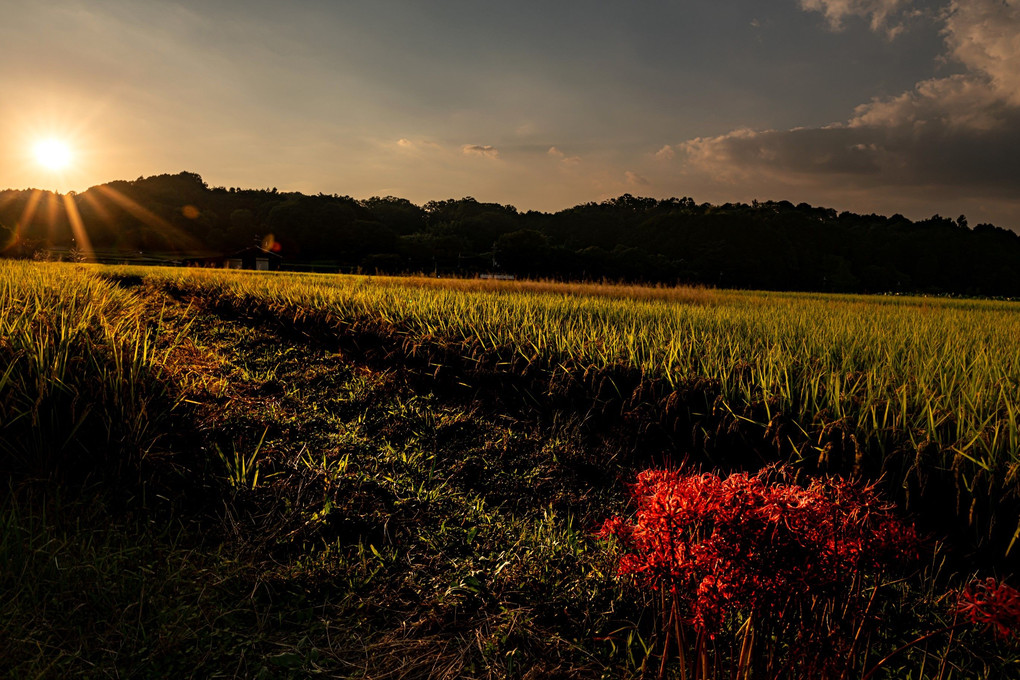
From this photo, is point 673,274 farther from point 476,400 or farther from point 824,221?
point 476,400

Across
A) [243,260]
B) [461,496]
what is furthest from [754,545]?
[243,260]

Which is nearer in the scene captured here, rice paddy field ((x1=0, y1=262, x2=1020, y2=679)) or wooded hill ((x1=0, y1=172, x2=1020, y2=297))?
rice paddy field ((x1=0, y1=262, x2=1020, y2=679))

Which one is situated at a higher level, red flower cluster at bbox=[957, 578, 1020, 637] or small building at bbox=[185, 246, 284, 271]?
small building at bbox=[185, 246, 284, 271]

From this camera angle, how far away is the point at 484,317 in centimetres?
566

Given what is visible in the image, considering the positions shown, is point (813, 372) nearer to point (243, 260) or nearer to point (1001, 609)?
point (1001, 609)

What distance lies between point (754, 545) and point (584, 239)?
57.4 m

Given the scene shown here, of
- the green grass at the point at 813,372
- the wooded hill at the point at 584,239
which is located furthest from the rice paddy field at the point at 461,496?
the wooded hill at the point at 584,239

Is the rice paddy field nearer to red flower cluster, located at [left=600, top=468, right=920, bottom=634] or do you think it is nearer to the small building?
red flower cluster, located at [left=600, top=468, right=920, bottom=634]

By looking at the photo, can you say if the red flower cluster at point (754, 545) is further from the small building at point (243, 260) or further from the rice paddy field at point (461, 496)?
the small building at point (243, 260)

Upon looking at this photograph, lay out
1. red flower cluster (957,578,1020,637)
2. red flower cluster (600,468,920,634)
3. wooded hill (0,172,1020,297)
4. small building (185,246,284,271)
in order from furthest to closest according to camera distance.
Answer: wooded hill (0,172,1020,297)
small building (185,246,284,271)
red flower cluster (600,468,920,634)
red flower cluster (957,578,1020,637)

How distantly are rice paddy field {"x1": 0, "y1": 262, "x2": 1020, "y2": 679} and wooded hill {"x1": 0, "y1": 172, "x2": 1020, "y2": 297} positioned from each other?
3716 cm

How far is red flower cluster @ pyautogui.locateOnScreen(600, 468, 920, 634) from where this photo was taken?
1160mm

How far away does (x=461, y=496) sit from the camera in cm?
319

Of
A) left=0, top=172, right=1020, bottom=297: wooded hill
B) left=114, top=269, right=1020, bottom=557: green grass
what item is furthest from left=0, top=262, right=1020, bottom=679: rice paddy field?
left=0, top=172, right=1020, bottom=297: wooded hill
